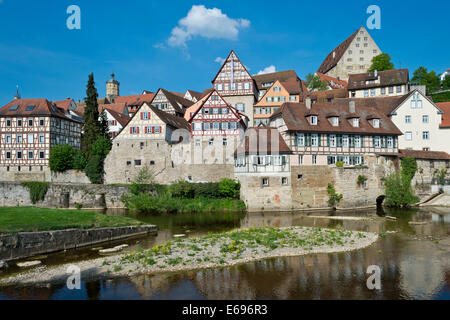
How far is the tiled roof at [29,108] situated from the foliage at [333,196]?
36.6 metres

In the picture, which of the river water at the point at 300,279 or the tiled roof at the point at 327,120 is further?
the tiled roof at the point at 327,120

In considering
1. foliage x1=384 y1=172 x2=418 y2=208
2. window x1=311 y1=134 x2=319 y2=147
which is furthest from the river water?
window x1=311 y1=134 x2=319 y2=147

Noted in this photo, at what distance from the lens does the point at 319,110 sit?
35.0 meters

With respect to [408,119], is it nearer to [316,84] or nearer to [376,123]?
[376,123]

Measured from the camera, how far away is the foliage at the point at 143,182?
3516cm

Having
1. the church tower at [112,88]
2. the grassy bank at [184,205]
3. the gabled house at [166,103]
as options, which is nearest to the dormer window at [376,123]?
the grassy bank at [184,205]

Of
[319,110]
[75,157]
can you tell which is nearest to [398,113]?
[319,110]

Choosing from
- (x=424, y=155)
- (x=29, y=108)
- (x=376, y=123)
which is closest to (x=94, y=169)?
(x=29, y=108)

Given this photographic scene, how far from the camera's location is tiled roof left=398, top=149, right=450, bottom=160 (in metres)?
35.1

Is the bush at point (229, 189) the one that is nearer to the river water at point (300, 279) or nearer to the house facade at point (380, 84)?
the river water at point (300, 279)

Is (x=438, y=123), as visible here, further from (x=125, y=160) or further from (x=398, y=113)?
(x=125, y=160)
